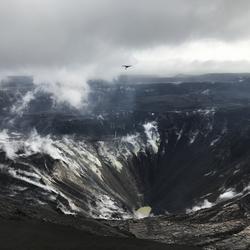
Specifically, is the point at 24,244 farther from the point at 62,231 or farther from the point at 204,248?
Result: the point at 204,248

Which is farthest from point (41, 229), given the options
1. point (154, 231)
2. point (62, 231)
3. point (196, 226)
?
point (196, 226)

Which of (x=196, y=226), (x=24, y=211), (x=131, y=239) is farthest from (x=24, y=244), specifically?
(x=196, y=226)

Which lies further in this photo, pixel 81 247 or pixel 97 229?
pixel 97 229

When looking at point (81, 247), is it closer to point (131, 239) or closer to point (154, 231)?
point (131, 239)

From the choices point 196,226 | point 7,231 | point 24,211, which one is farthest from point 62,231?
point 196,226

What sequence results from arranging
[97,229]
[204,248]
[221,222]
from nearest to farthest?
[204,248], [97,229], [221,222]

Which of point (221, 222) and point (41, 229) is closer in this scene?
point (41, 229)

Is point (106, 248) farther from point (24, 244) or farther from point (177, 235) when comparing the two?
point (177, 235)

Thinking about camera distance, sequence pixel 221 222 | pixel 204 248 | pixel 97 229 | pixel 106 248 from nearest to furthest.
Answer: pixel 106 248 → pixel 204 248 → pixel 97 229 → pixel 221 222

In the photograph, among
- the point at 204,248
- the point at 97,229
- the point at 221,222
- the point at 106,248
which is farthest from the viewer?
the point at 221,222
